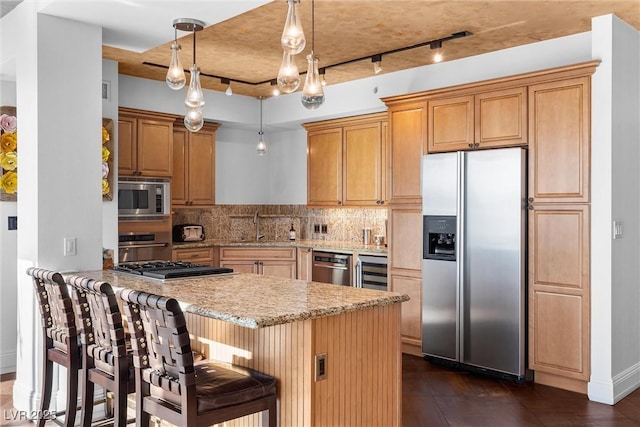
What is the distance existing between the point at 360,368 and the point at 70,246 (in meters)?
2.15

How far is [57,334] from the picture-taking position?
313cm

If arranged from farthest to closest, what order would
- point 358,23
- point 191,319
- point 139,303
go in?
point 358,23 → point 191,319 → point 139,303

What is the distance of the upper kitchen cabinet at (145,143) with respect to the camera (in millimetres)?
5777

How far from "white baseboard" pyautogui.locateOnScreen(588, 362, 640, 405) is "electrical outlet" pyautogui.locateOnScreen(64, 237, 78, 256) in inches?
147

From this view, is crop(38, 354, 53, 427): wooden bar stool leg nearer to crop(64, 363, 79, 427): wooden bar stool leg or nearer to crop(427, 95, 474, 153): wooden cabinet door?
crop(64, 363, 79, 427): wooden bar stool leg

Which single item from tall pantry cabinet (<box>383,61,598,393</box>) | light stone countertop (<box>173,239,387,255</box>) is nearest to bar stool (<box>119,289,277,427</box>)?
tall pantry cabinet (<box>383,61,598,393</box>)

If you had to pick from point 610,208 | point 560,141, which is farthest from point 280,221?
point 610,208

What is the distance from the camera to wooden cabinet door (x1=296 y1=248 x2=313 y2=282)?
6496 mm

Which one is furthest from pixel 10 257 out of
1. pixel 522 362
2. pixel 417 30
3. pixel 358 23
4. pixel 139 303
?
pixel 522 362

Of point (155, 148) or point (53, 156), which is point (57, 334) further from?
point (155, 148)

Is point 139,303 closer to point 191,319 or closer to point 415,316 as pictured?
point 191,319

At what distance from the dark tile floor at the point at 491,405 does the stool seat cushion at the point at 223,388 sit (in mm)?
1561

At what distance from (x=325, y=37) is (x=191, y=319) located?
2.59 meters

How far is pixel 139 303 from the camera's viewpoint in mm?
2354
